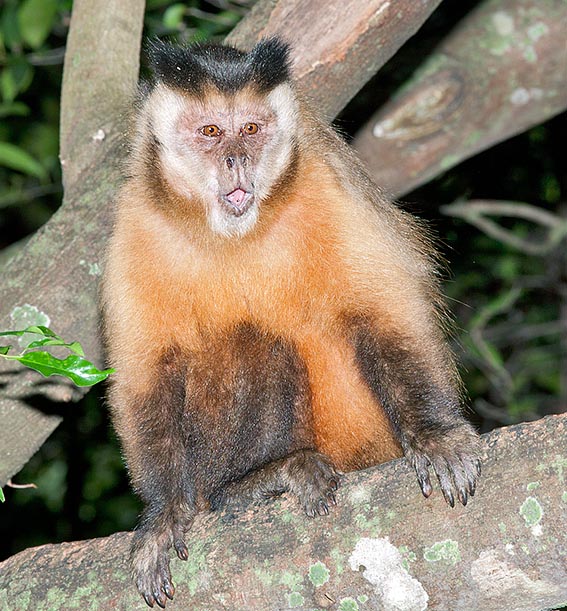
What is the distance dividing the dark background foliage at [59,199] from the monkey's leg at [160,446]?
162 cm

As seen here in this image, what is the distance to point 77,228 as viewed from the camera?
445 cm

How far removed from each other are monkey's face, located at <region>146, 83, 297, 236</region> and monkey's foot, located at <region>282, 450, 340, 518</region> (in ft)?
3.04

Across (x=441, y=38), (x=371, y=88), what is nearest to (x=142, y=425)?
(x=371, y=88)

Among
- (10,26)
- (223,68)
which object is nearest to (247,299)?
(223,68)

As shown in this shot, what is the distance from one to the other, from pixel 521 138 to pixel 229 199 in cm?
436

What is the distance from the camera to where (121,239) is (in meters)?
3.97

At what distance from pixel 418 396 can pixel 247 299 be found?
80 centimetres

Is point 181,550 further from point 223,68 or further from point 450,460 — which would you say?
point 223,68

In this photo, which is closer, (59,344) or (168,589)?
(59,344)

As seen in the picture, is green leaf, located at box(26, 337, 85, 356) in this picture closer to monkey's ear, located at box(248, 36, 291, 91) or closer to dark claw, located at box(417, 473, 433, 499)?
dark claw, located at box(417, 473, 433, 499)

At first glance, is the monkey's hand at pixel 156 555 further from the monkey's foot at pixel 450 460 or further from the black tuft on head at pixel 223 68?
the black tuft on head at pixel 223 68

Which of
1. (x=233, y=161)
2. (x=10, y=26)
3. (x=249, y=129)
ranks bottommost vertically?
(x=233, y=161)

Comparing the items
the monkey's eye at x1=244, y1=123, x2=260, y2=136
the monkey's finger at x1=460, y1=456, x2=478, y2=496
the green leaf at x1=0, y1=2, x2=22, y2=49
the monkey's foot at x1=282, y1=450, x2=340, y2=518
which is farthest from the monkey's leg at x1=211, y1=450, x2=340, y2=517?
the green leaf at x1=0, y1=2, x2=22, y2=49

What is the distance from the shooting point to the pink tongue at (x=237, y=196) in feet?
12.2
